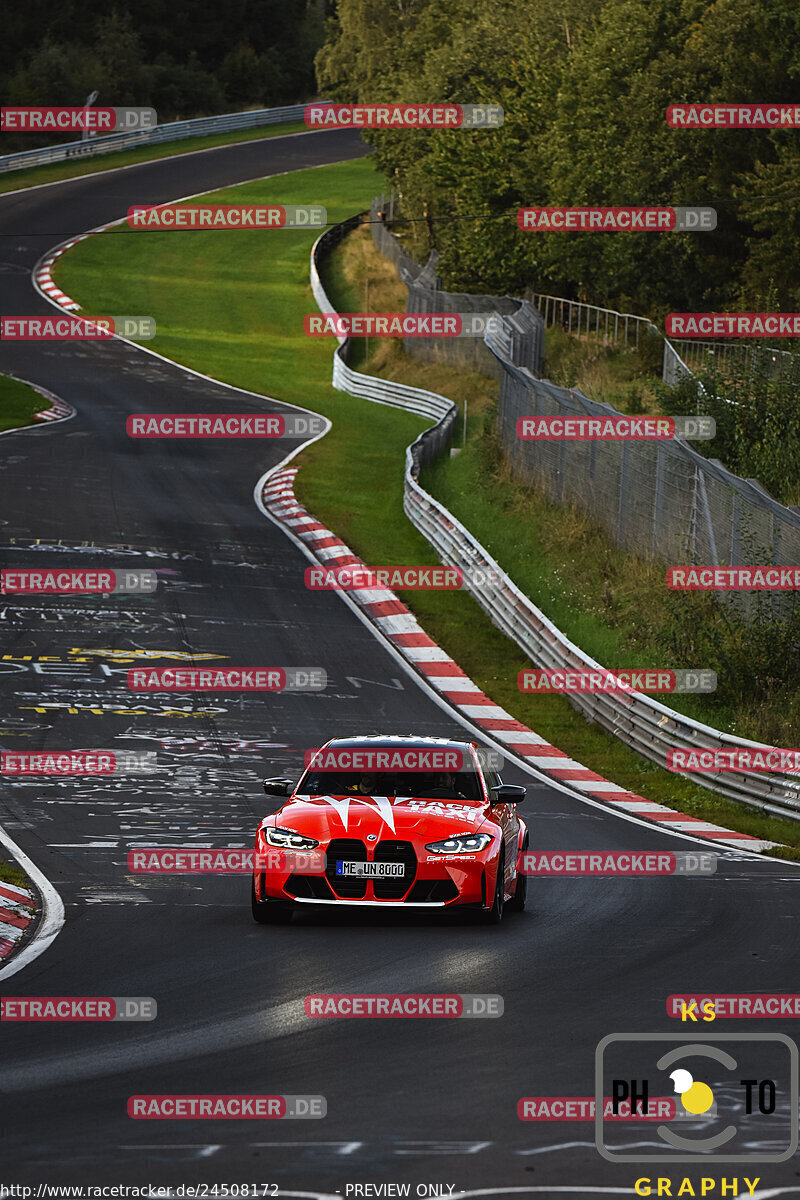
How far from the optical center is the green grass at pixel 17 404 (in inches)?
1720

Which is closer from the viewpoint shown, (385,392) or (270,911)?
(270,911)

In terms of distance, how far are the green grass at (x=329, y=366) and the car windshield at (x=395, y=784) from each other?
214 inches

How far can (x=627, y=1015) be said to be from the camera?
908 cm

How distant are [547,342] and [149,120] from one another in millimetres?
48114

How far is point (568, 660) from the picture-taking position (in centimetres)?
2366

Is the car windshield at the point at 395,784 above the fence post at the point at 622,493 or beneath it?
above

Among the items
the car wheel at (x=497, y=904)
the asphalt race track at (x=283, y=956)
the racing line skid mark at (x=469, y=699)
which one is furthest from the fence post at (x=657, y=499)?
the car wheel at (x=497, y=904)

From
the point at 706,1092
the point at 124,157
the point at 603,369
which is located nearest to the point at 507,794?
the point at 706,1092

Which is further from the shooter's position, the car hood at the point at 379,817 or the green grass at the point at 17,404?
the green grass at the point at 17,404

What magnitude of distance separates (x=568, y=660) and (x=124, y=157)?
68436 mm

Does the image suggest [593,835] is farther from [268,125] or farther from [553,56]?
[268,125]

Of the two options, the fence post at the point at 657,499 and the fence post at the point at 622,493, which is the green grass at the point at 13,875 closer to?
the fence post at the point at 657,499

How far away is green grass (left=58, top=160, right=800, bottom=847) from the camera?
2289 centimetres

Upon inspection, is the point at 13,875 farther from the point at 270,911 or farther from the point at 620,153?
the point at 620,153
